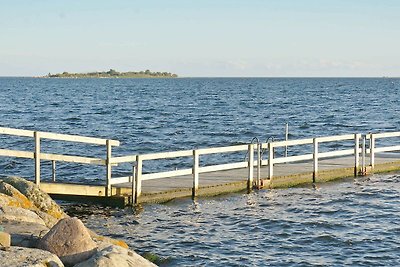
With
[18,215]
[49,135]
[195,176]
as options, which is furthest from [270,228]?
[18,215]

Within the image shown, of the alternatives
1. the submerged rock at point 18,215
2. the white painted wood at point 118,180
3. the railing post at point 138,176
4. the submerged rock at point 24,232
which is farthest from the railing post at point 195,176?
the submerged rock at point 24,232

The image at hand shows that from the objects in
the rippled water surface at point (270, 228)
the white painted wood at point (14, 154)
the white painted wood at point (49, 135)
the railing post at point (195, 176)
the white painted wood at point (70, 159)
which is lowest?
the rippled water surface at point (270, 228)

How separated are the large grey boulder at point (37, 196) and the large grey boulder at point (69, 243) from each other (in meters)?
4.03

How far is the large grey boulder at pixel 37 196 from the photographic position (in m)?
13.7

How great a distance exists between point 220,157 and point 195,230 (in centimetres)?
1572

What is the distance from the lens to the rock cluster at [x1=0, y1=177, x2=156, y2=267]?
8620 millimetres

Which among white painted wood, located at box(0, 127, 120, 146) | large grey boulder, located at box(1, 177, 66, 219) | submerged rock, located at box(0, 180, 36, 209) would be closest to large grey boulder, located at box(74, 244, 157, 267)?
submerged rock, located at box(0, 180, 36, 209)

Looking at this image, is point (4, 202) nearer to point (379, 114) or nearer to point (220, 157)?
point (220, 157)

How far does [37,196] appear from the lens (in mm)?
13742

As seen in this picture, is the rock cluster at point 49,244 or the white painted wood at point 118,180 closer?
the rock cluster at point 49,244

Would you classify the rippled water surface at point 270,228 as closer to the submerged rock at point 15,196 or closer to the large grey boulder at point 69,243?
the submerged rock at point 15,196

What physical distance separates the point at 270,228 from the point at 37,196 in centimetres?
585

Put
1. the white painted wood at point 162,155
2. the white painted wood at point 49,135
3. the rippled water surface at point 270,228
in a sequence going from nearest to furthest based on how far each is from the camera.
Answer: the rippled water surface at point 270,228 → the white painted wood at point 49,135 → the white painted wood at point 162,155

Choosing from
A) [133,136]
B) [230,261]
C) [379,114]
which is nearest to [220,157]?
[133,136]
